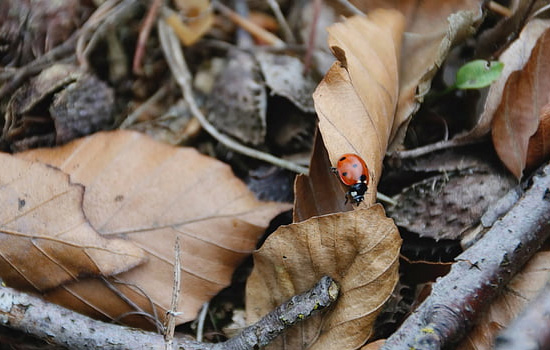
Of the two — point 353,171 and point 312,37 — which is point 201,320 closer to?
point 353,171

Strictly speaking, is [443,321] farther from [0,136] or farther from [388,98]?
[0,136]

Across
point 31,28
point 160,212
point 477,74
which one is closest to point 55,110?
point 31,28

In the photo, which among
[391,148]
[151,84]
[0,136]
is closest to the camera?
[391,148]

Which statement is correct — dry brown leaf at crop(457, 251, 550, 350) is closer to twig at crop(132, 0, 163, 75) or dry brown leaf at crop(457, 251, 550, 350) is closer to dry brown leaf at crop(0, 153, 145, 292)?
dry brown leaf at crop(0, 153, 145, 292)

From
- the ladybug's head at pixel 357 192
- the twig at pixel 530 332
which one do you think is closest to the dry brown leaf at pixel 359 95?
the ladybug's head at pixel 357 192

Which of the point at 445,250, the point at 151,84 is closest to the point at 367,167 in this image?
the point at 445,250
